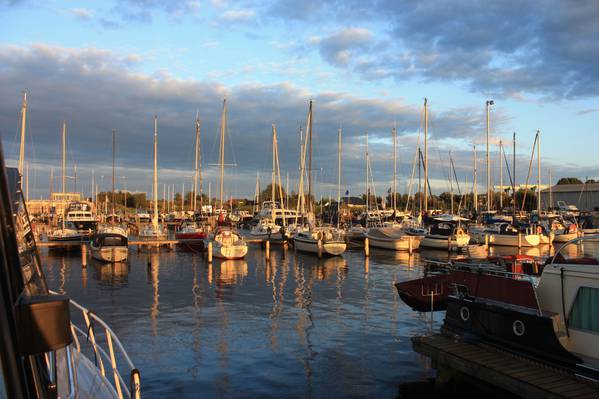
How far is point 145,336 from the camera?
17.4m

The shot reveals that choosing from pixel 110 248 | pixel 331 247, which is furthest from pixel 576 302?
pixel 110 248

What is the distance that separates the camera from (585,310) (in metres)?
9.94

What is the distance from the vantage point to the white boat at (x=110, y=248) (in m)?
38.3

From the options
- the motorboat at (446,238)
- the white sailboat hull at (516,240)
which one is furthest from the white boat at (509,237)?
the motorboat at (446,238)

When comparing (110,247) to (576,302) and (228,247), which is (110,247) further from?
(576,302)

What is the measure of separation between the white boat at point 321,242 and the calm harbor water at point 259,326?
651 centimetres

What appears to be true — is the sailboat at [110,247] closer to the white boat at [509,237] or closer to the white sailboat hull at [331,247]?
the white sailboat hull at [331,247]

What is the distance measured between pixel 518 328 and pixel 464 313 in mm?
1767

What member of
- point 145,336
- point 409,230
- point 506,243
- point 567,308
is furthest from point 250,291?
point 506,243

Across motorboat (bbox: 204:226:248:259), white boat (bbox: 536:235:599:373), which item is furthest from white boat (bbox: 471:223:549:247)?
white boat (bbox: 536:235:599:373)

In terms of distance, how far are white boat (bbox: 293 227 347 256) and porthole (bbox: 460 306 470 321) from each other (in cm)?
3080

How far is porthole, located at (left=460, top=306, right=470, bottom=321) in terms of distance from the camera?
12234 millimetres

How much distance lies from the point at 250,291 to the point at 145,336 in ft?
32.9

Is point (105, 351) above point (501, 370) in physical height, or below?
below
